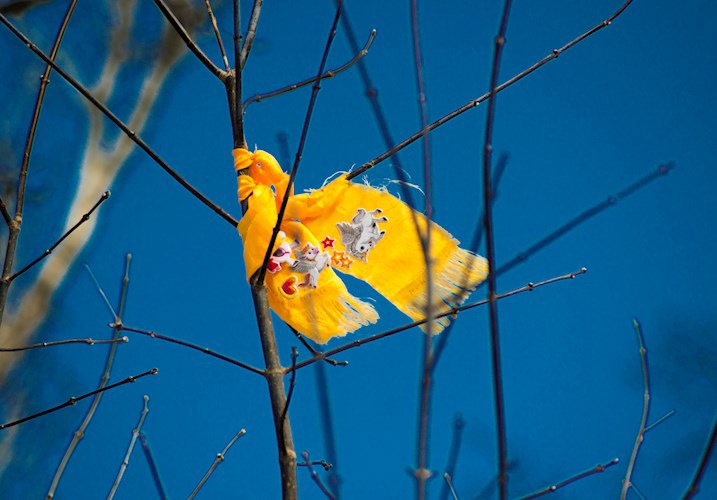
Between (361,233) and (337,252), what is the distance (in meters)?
0.03

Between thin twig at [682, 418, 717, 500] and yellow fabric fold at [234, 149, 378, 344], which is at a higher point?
yellow fabric fold at [234, 149, 378, 344]

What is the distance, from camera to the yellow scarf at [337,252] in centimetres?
80

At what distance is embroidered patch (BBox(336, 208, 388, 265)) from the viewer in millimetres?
883

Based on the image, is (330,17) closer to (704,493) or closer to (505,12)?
(704,493)

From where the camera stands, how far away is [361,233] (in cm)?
89

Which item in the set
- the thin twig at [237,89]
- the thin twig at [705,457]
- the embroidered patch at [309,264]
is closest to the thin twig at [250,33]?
the thin twig at [237,89]

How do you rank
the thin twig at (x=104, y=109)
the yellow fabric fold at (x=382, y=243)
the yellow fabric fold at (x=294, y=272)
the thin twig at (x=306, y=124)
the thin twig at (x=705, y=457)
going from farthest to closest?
the yellow fabric fold at (x=382, y=243)
the yellow fabric fold at (x=294, y=272)
the thin twig at (x=104, y=109)
the thin twig at (x=306, y=124)
the thin twig at (x=705, y=457)

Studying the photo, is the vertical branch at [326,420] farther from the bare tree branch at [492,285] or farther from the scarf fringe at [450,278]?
the scarf fringe at [450,278]

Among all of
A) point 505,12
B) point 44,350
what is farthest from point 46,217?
point 505,12

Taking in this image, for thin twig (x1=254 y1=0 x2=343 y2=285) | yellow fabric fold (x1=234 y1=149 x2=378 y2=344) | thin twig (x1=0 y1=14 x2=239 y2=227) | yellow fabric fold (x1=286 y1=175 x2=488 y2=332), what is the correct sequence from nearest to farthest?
1. thin twig (x1=254 y1=0 x2=343 y2=285)
2. thin twig (x1=0 y1=14 x2=239 y2=227)
3. yellow fabric fold (x1=234 y1=149 x2=378 y2=344)
4. yellow fabric fold (x1=286 y1=175 x2=488 y2=332)

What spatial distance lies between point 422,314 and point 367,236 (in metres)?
0.10

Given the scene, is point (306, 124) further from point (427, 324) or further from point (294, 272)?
point (294, 272)

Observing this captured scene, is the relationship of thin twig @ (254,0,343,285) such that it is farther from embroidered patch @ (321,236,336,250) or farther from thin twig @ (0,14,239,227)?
embroidered patch @ (321,236,336,250)

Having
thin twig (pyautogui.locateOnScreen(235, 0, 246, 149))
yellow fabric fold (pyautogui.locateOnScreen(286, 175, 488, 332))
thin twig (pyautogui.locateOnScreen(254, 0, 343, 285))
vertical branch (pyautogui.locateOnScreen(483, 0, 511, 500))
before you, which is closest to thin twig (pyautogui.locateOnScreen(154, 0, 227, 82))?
thin twig (pyautogui.locateOnScreen(235, 0, 246, 149))
